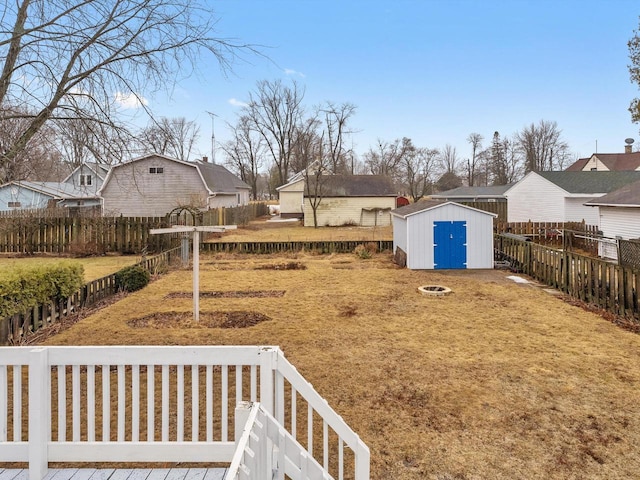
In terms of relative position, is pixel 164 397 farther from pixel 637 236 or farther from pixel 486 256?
pixel 637 236

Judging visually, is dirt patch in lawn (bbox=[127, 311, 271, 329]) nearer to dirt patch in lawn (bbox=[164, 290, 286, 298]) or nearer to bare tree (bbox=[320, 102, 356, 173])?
dirt patch in lawn (bbox=[164, 290, 286, 298])

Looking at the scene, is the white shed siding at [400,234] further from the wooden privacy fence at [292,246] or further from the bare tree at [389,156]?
the bare tree at [389,156]

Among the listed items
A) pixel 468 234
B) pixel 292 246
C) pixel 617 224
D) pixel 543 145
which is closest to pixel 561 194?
pixel 617 224

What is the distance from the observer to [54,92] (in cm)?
349

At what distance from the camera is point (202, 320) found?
8.59 m

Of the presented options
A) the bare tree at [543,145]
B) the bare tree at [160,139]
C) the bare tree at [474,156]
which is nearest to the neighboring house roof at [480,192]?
the bare tree at [543,145]

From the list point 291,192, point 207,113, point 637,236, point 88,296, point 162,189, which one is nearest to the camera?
point 207,113

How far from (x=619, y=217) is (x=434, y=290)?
9308 mm

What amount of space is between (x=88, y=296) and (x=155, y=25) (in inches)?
305

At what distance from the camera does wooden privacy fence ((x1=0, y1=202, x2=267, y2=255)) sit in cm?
1822

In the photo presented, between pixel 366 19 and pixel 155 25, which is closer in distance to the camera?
pixel 155 25

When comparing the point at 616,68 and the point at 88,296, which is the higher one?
the point at 616,68

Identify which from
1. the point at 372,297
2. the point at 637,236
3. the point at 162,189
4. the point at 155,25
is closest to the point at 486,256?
the point at 637,236

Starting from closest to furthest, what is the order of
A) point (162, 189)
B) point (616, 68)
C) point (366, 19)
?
point (366, 19) < point (616, 68) < point (162, 189)
